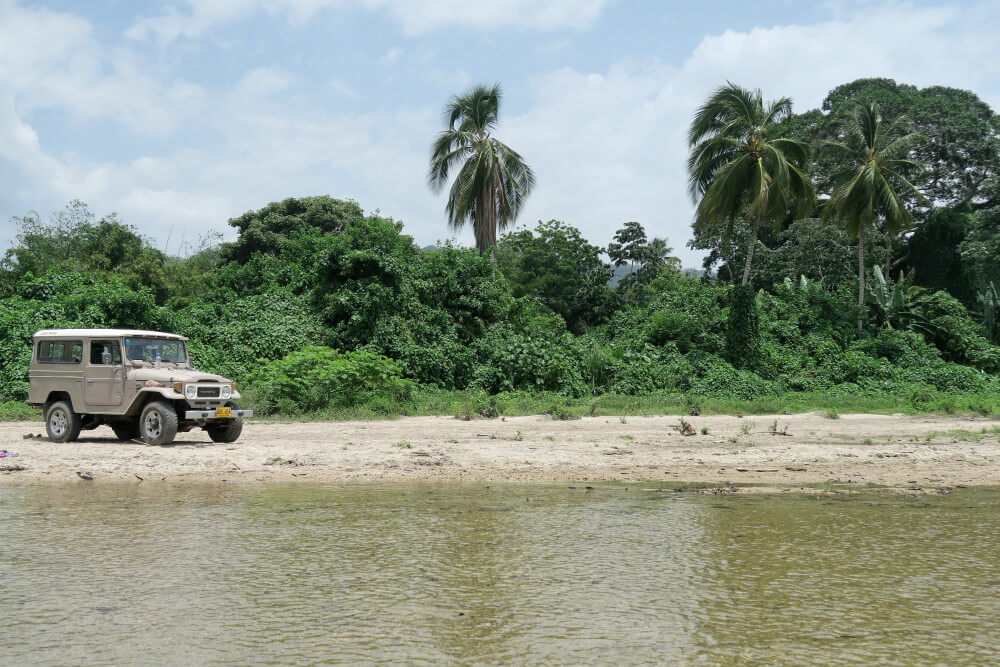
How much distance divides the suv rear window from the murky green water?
4.68 metres

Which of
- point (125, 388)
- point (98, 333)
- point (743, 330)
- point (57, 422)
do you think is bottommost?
point (57, 422)

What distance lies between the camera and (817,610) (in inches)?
191

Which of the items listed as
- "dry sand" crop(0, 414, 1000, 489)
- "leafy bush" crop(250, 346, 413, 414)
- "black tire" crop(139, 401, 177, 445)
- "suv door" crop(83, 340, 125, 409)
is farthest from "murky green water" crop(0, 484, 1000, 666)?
"leafy bush" crop(250, 346, 413, 414)

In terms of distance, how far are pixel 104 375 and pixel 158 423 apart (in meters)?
1.28

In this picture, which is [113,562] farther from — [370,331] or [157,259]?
[157,259]

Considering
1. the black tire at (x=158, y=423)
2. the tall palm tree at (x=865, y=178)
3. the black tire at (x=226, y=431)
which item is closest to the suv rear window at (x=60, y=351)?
the black tire at (x=158, y=423)

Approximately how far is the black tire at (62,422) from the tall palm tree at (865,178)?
90.2 ft

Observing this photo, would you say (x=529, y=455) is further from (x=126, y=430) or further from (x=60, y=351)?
(x=60, y=351)

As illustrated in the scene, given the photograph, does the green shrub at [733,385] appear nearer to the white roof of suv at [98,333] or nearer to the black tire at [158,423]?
the black tire at [158,423]

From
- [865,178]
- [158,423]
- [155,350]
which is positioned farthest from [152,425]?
[865,178]

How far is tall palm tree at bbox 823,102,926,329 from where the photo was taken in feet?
Result: 96.5

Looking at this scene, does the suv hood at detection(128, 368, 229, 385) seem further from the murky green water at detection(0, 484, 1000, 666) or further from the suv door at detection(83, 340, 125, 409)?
the murky green water at detection(0, 484, 1000, 666)

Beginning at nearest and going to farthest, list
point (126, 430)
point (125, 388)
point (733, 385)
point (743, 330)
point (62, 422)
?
point (125, 388), point (62, 422), point (126, 430), point (733, 385), point (743, 330)

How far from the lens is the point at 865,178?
96.3ft
